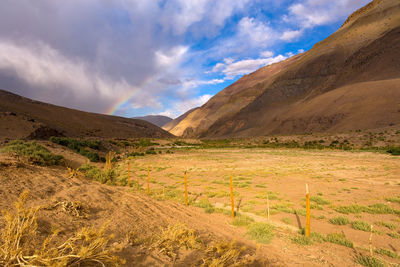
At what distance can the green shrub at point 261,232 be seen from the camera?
221 inches

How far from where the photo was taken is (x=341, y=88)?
221 feet

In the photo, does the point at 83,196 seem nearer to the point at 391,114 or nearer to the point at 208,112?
the point at 391,114

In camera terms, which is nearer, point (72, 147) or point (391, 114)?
point (72, 147)

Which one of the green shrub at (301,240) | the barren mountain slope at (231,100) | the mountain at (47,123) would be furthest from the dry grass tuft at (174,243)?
the barren mountain slope at (231,100)

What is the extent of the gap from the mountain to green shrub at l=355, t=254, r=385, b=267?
39454 mm

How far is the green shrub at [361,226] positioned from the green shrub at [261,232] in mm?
2427

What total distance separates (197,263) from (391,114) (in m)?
61.1

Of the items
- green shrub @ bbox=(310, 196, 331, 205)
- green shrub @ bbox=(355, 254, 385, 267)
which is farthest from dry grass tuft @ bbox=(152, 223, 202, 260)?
green shrub @ bbox=(310, 196, 331, 205)

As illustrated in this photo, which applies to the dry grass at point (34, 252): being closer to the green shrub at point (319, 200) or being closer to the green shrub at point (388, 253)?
the green shrub at point (388, 253)

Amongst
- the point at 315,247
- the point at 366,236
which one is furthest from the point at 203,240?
the point at 366,236

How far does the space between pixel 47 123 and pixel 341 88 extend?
85.7m

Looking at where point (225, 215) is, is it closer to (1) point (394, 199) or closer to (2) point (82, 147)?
(1) point (394, 199)

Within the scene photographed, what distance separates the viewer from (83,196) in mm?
6480

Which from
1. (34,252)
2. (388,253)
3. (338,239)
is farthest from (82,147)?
(388,253)
